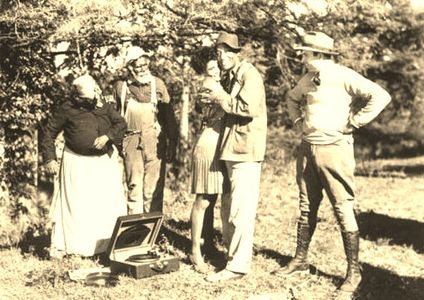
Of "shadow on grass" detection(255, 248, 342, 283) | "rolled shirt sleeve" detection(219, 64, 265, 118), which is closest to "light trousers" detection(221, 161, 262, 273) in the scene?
"rolled shirt sleeve" detection(219, 64, 265, 118)

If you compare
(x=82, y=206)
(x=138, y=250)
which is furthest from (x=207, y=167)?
(x=82, y=206)

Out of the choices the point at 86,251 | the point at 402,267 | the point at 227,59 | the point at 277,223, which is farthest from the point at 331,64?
the point at 277,223

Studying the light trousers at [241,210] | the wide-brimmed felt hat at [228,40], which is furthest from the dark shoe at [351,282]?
the wide-brimmed felt hat at [228,40]

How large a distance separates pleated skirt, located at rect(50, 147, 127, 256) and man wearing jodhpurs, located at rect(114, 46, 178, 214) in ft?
1.37

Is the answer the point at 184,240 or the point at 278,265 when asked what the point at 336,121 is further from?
the point at 184,240

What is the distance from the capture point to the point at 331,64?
6047 mm

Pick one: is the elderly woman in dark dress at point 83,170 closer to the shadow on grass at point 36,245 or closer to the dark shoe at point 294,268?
the shadow on grass at point 36,245

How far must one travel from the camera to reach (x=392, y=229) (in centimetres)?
883

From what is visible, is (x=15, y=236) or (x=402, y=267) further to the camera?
(x=15, y=236)

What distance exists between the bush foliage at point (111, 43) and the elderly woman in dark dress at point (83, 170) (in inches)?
32.8

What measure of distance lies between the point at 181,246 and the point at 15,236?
2139mm

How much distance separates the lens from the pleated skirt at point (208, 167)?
638 centimetres

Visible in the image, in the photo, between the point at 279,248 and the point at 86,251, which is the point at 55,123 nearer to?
the point at 86,251

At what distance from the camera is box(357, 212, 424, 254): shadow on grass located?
8.14 m
